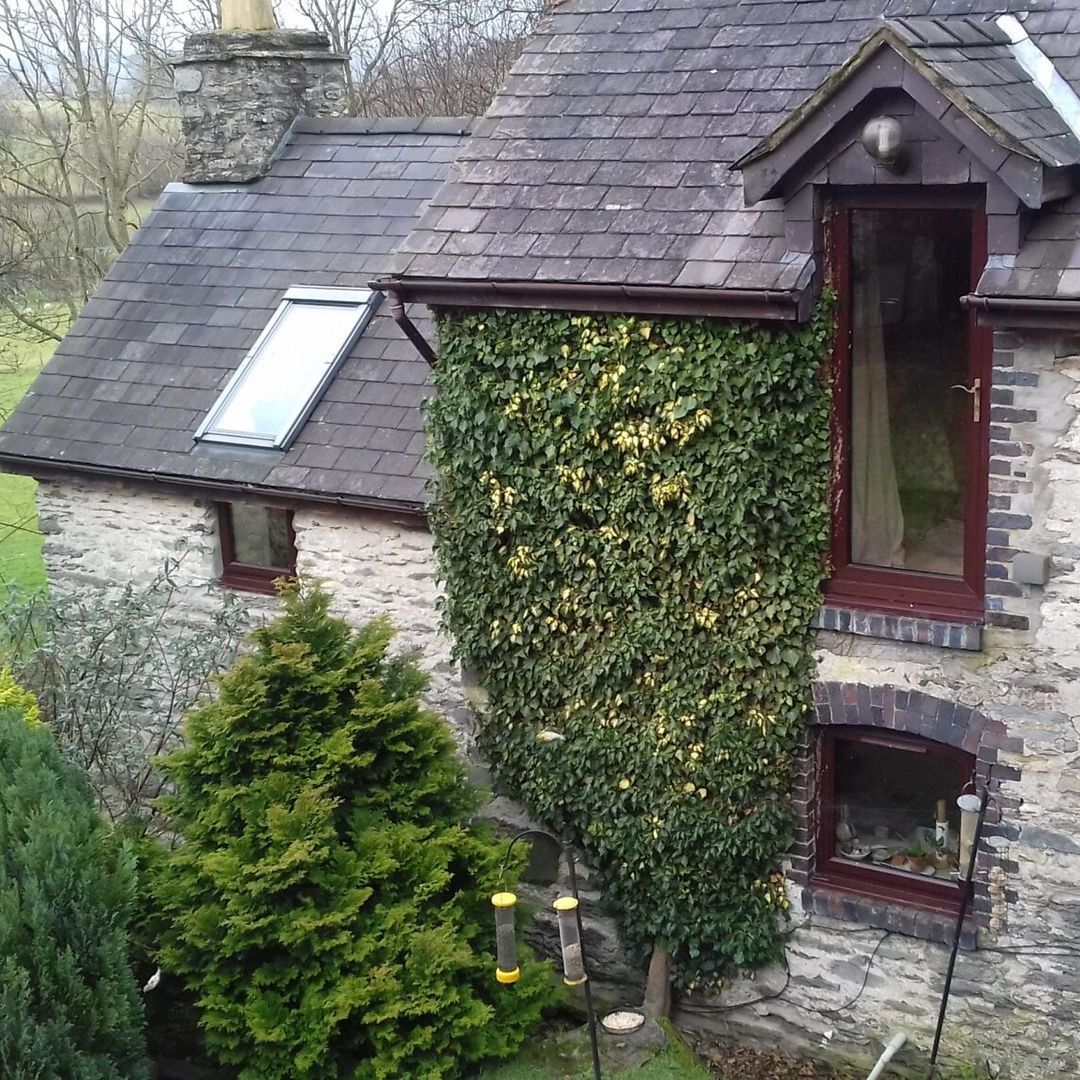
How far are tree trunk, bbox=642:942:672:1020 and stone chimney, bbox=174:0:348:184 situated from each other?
26.6 ft

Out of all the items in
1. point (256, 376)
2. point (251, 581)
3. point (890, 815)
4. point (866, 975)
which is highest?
point (256, 376)

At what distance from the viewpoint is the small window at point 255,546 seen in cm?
1045

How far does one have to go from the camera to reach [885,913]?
7.82 meters

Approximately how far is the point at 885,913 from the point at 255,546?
221 inches

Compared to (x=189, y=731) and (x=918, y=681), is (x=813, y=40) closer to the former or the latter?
(x=918, y=681)

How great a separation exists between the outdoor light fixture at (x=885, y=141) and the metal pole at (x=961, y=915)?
340 centimetres

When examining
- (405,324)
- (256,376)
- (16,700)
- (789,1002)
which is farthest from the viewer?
(256,376)

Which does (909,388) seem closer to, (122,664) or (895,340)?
(895,340)

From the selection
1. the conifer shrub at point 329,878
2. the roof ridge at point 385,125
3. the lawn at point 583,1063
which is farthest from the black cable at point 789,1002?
the roof ridge at point 385,125

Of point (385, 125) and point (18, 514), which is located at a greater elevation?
point (385, 125)

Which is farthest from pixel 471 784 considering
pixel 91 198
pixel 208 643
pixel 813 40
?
pixel 91 198

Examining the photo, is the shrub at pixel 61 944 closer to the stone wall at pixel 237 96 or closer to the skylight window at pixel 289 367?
the skylight window at pixel 289 367

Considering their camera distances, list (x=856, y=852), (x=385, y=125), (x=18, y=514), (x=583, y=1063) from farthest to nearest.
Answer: (x=18, y=514)
(x=385, y=125)
(x=856, y=852)
(x=583, y=1063)

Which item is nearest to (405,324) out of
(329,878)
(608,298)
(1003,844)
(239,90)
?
(608,298)
